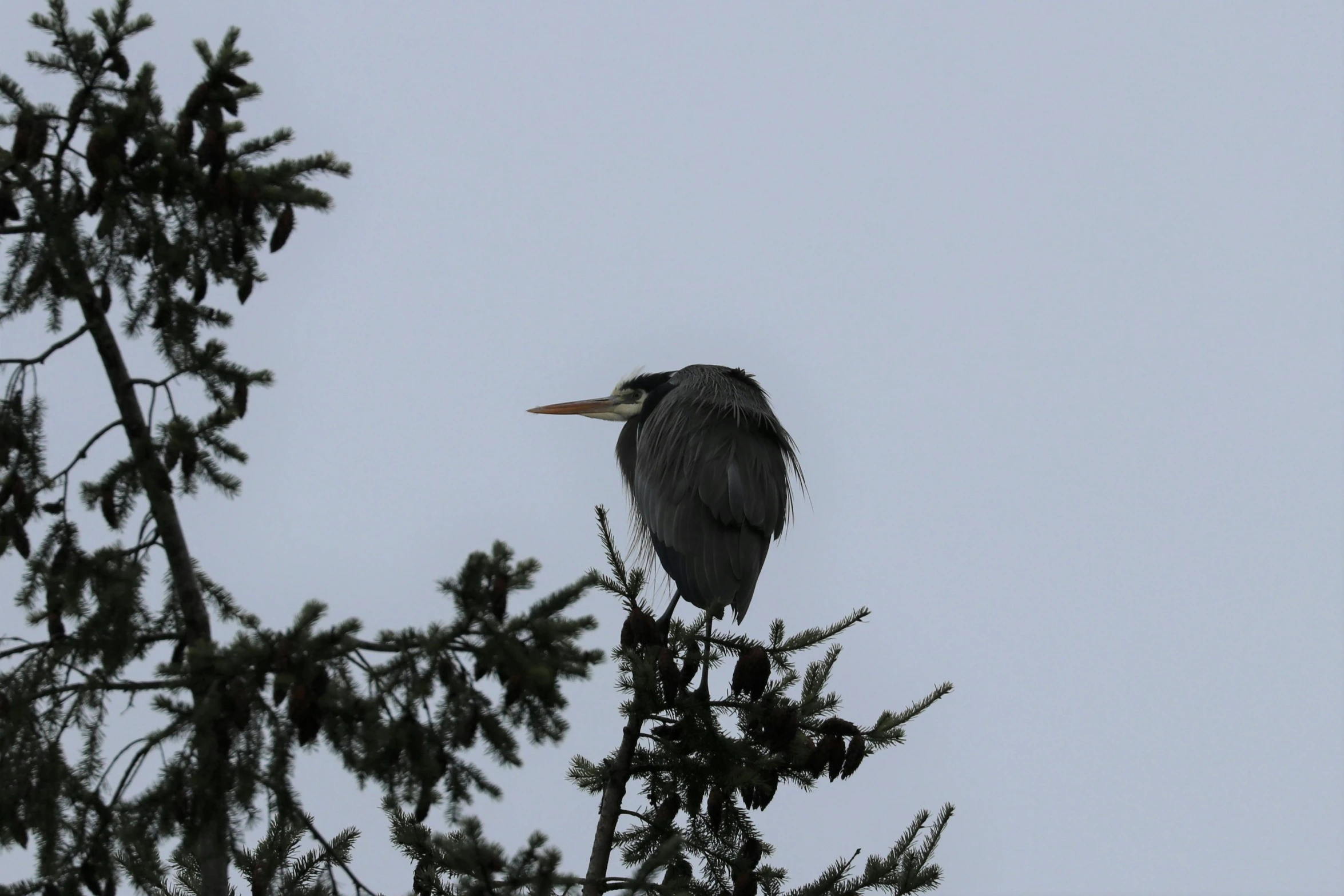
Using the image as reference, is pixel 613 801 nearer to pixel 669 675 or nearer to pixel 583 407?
pixel 669 675

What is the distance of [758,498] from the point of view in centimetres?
657

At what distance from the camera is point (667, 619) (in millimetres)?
5812

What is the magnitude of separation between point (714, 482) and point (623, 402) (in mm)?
2067

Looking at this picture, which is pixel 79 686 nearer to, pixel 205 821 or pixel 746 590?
pixel 205 821

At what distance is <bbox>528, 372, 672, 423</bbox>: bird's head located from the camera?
8352 millimetres

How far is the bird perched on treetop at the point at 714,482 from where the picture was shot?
6410mm

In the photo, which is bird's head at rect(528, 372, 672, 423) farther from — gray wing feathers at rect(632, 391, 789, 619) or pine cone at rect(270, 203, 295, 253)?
pine cone at rect(270, 203, 295, 253)

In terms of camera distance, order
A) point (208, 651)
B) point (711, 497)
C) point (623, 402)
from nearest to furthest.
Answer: point (208, 651)
point (711, 497)
point (623, 402)

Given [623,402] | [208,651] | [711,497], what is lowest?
[208,651]

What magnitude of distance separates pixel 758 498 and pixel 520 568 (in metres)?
3.68

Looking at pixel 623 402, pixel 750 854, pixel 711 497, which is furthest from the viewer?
pixel 623 402

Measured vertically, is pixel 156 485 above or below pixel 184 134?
below

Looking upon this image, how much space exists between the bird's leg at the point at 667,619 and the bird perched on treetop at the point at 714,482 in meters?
0.02

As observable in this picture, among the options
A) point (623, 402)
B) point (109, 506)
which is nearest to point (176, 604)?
point (109, 506)
